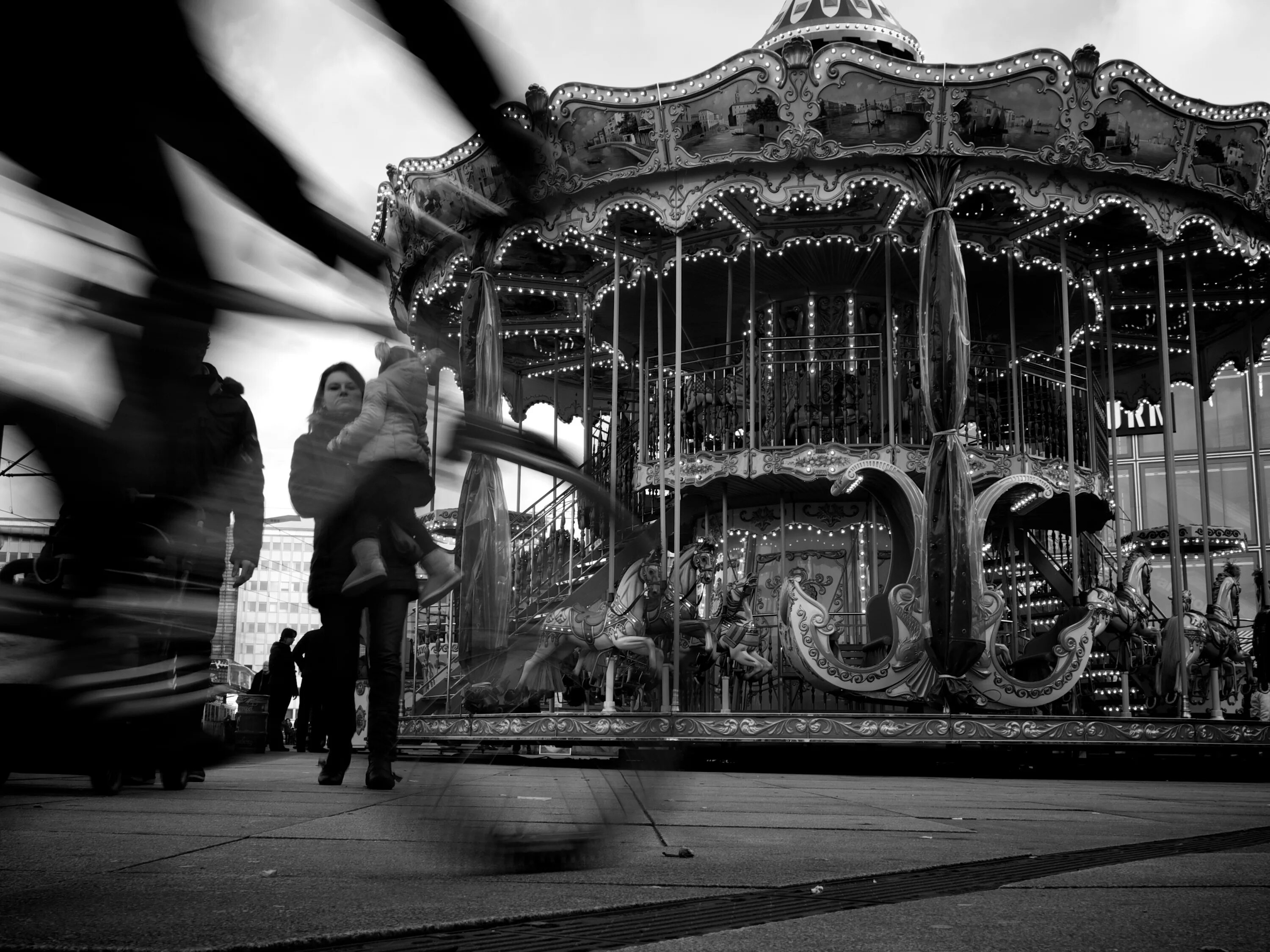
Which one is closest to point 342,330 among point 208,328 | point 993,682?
point 208,328

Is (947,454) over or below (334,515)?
over

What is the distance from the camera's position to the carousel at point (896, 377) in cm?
1176

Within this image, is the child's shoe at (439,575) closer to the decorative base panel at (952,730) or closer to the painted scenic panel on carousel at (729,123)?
the decorative base panel at (952,730)

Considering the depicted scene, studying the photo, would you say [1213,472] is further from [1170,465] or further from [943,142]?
[943,142]

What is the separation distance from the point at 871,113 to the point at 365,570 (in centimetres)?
1186

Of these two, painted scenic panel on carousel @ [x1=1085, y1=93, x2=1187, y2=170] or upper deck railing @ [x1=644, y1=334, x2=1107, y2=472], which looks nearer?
painted scenic panel on carousel @ [x1=1085, y1=93, x2=1187, y2=170]

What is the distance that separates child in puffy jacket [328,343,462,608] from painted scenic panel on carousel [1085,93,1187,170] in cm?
1262

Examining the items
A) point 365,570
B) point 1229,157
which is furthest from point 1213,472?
point 365,570

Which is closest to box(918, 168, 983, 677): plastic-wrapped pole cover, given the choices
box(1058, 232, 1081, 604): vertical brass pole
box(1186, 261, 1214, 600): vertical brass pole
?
box(1058, 232, 1081, 604): vertical brass pole

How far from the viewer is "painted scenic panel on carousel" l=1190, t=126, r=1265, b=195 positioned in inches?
498

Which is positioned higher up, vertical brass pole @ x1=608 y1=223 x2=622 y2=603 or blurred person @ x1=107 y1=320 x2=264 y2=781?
vertical brass pole @ x1=608 y1=223 x2=622 y2=603

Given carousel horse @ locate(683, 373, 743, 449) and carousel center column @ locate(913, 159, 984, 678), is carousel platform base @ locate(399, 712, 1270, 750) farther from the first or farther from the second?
carousel horse @ locate(683, 373, 743, 449)

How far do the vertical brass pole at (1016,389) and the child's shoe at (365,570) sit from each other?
13070 mm

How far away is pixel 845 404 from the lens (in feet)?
45.7
